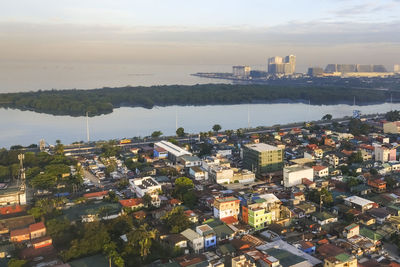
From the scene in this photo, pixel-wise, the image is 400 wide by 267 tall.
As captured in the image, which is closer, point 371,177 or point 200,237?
point 200,237

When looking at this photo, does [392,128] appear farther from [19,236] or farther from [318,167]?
[19,236]

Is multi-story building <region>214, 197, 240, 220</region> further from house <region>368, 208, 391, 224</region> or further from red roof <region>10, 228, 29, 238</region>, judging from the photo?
red roof <region>10, 228, 29, 238</region>

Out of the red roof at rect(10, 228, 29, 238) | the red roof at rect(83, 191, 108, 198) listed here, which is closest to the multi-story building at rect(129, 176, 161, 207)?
the red roof at rect(83, 191, 108, 198)

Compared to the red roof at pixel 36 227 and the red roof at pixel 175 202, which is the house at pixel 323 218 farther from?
the red roof at pixel 36 227

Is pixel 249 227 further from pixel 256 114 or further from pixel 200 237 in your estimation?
pixel 256 114

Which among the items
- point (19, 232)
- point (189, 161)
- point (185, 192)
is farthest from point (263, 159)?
point (19, 232)

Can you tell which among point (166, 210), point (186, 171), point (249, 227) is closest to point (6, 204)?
point (166, 210)

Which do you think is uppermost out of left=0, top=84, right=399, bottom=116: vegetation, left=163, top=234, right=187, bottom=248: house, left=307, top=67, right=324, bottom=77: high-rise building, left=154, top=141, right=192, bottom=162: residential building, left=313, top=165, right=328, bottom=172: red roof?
left=307, top=67, right=324, bottom=77: high-rise building

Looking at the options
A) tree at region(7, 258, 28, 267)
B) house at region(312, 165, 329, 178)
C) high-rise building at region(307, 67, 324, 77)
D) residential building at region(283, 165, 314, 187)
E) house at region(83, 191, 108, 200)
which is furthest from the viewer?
high-rise building at region(307, 67, 324, 77)
